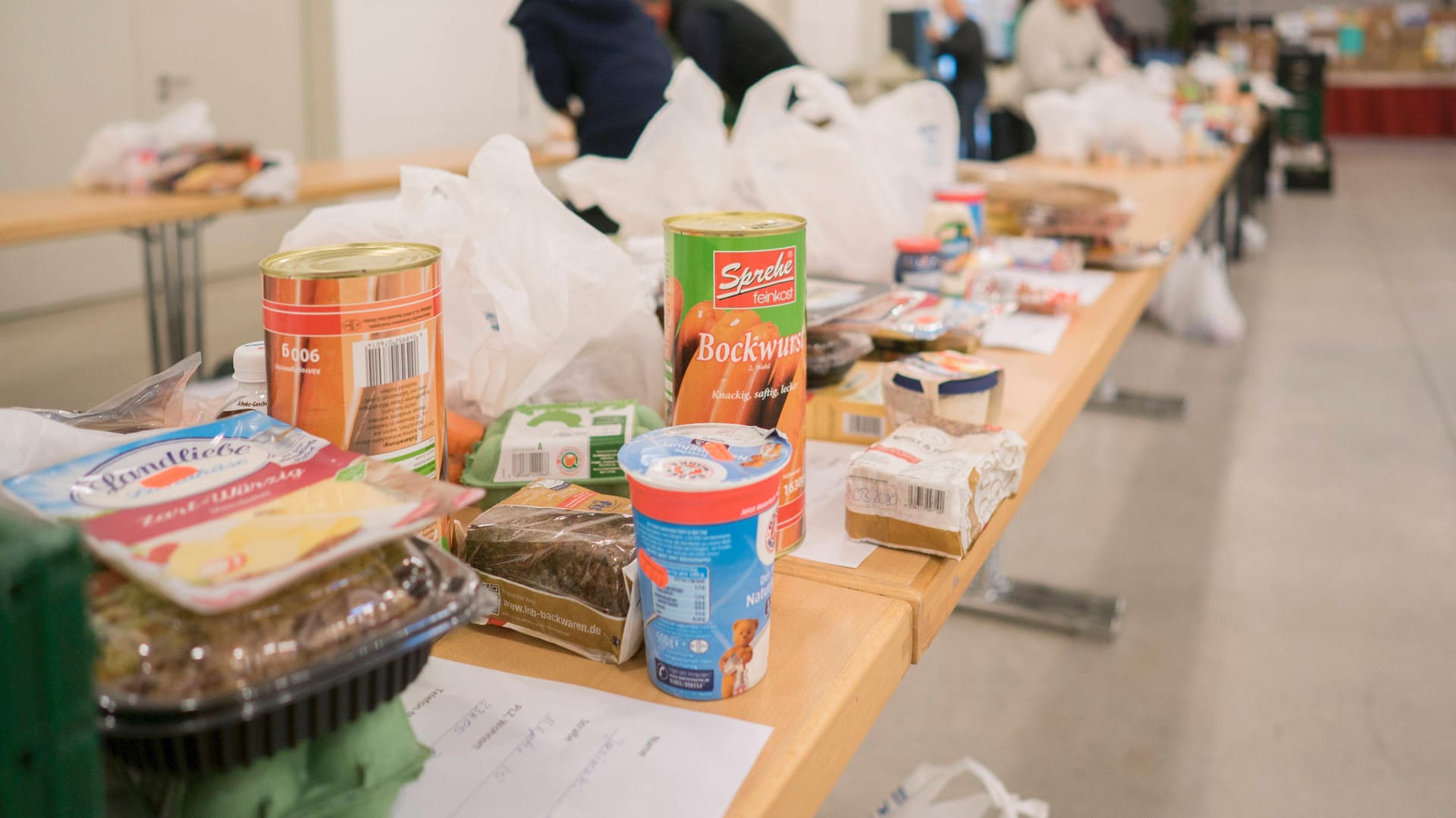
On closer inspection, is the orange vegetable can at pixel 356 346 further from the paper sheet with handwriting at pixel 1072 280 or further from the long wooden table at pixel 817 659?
the paper sheet with handwriting at pixel 1072 280

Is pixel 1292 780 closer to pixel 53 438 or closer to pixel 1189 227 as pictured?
pixel 1189 227

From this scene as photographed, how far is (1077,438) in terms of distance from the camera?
3414 mm

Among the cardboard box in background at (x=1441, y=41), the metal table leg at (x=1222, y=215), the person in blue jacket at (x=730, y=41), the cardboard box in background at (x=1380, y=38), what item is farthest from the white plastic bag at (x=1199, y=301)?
the cardboard box in background at (x=1380, y=38)

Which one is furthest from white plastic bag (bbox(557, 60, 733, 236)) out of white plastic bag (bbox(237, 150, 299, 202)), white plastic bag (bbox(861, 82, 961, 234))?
white plastic bag (bbox(237, 150, 299, 202))

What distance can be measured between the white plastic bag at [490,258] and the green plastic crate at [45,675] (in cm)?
58

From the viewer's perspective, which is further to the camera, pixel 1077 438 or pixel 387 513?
pixel 1077 438

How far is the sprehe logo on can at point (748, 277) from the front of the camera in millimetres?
705

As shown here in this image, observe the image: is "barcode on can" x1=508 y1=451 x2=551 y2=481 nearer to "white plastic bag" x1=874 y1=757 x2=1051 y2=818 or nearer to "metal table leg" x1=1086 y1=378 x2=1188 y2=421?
"white plastic bag" x1=874 y1=757 x2=1051 y2=818

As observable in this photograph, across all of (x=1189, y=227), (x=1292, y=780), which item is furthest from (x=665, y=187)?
(x=1189, y=227)

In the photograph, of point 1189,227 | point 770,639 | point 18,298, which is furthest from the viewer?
point 18,298

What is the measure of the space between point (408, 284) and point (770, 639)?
33 cm

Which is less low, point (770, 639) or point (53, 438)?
point (53, 438)

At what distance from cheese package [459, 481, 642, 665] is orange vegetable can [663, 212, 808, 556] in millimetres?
102

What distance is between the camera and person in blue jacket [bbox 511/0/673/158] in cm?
278
